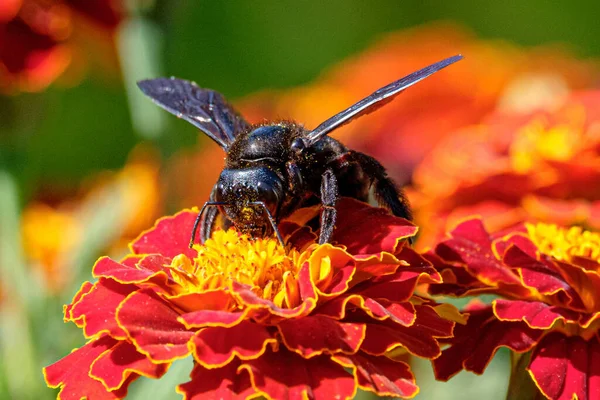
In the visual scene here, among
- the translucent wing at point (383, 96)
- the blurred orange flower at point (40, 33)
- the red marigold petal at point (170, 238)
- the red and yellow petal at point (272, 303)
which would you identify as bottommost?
the red and yellow petal at point (272, 303)

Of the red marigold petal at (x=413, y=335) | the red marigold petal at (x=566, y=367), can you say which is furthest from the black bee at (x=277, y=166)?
the red marigold petal at (x=566, y=367)

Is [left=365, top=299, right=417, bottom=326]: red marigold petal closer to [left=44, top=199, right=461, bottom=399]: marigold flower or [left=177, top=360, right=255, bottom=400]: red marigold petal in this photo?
[left=44, top=199, right=461, bottom=399]: marigold flower

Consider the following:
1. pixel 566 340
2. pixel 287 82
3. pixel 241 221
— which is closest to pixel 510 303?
pixel 566 340

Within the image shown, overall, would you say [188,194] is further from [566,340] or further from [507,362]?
[566,340]

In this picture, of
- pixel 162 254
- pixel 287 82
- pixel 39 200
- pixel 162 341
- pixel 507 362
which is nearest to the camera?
pixel 162 341

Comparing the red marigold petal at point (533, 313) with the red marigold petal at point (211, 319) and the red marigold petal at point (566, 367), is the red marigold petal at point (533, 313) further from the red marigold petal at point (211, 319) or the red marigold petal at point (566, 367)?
the red marigold petal at point (211, 319)
